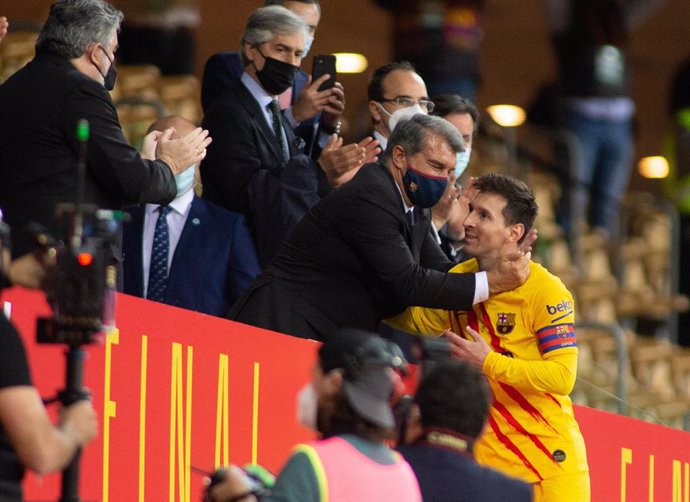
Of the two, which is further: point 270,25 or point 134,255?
point 270,25

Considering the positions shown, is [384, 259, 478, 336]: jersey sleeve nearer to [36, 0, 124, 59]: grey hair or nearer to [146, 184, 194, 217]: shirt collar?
[146, 184, 194, 217]: shirt collar

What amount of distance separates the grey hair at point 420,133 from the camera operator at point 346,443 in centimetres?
174

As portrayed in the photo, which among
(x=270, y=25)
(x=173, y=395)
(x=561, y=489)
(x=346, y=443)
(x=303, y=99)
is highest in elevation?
(x=270, y=25)

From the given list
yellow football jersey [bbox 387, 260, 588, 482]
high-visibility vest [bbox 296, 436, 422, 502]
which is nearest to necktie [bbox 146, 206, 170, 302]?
yellow football jersey [bbox 387, 260, 588, 482]

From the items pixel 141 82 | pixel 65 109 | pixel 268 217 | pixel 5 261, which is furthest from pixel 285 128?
pixel 141 82

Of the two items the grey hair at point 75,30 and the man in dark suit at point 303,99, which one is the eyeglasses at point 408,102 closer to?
the man in dark suit at point 303,99

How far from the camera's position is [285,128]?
6531 mm

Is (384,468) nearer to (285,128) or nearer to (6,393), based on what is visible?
(6,393)

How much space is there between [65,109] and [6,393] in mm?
1574

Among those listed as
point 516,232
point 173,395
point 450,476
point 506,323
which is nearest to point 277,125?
point 516,232

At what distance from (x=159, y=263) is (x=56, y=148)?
1031 mm

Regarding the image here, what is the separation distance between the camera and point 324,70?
662 cm

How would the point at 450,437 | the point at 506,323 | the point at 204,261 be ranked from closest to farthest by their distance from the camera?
the point at 450,437 → the point at 506,323 → the point at 204,261

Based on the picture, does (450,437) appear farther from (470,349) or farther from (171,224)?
(171,224)
